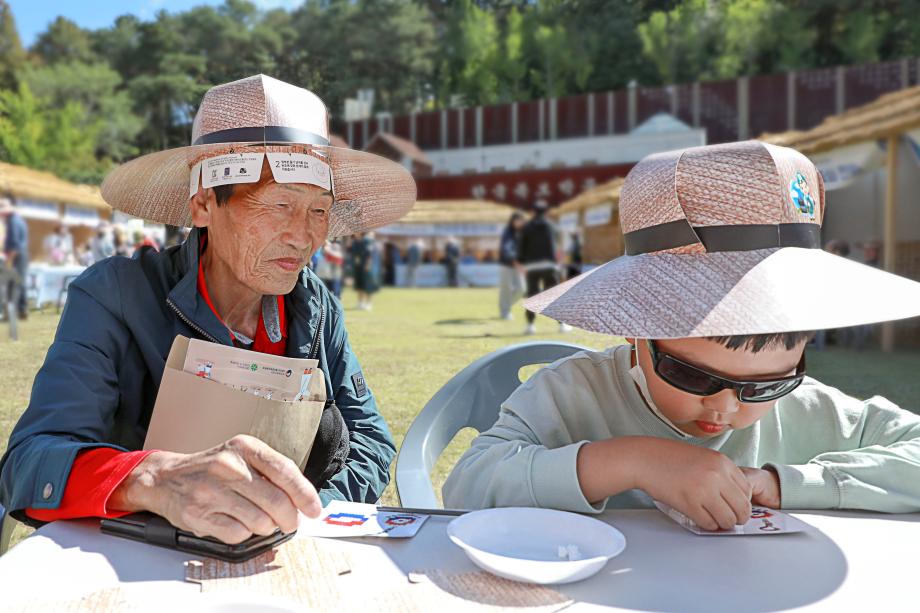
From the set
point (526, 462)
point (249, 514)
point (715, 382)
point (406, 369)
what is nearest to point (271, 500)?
point (249, 514)

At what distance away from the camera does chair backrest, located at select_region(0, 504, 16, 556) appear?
1.18m

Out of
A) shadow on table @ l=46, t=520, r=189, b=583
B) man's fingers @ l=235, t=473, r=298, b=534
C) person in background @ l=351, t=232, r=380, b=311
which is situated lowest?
person in background @ l=351, t=232, r=380, b=311

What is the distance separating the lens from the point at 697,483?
99cm

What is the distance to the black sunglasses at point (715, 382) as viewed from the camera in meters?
1.01

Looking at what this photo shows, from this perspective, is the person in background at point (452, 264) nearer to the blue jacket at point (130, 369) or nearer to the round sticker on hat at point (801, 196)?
the blue jacket at point (130, 369)

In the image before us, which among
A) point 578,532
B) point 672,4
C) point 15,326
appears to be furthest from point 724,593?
point 672,4

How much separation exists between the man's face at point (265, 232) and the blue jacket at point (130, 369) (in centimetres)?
7

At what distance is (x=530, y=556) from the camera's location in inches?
35.3

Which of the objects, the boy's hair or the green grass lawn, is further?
the green grass lawn

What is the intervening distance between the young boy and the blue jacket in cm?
40

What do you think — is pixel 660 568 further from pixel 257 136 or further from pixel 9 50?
pixel 9 50

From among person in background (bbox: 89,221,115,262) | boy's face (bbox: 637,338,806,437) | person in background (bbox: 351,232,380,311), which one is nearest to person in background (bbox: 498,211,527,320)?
person in background (bbox: 351,232,380,311)

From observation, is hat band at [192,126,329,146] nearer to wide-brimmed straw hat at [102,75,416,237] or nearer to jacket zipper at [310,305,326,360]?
wide-brimmed straw hat at [102,75,416,237]

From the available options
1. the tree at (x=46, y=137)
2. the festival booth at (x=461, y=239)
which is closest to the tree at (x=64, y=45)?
the tree at (x=46, y=137)
